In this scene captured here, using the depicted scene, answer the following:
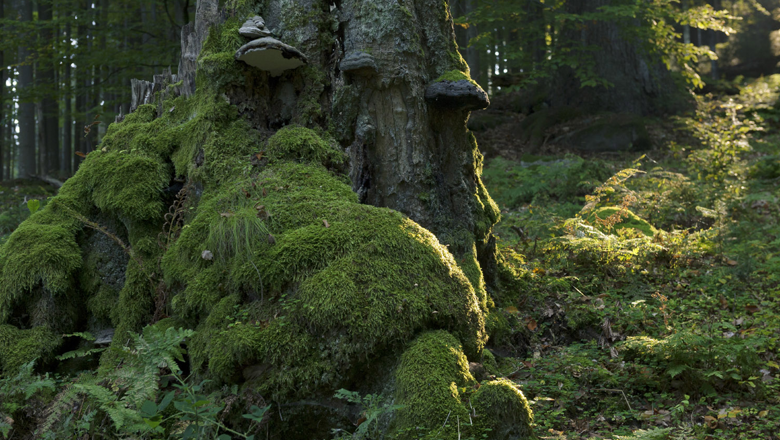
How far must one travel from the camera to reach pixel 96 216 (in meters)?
4.94

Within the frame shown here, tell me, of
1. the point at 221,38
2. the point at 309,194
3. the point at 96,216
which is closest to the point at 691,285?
the point at 309,194

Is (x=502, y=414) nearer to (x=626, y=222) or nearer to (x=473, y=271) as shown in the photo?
(x=473, y=271)

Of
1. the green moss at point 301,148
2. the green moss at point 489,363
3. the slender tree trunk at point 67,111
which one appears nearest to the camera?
the green moss at point 489,363

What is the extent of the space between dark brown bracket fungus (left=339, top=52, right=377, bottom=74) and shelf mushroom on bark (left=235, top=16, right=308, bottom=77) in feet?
1.18

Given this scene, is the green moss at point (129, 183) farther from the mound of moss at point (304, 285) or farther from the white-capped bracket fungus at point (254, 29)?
the white-capped bracket fungus at point (254, 29)

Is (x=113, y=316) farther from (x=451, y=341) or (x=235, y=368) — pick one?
(x=451, y=341)

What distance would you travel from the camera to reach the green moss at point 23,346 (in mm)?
3941

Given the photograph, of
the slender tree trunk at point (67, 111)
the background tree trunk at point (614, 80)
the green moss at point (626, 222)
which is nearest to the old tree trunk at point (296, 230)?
the green moss at point (626, 222)

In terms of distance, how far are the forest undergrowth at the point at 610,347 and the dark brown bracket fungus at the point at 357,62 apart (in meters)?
2.38

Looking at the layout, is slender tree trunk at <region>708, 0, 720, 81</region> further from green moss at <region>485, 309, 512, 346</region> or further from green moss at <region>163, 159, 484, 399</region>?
green moss at <region>163, 159, 484, 399</region>

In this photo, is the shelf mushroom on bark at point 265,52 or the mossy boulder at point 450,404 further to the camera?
the shelf mushroom on bark at point 265,52

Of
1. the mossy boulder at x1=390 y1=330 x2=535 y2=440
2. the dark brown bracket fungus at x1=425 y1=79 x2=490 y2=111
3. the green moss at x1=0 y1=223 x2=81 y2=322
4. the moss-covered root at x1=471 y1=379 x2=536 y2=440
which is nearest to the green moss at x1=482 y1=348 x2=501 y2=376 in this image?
the mossy boulder at x1=390 y1=330 x2=535 y2=440

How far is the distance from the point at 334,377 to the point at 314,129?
246 centimetres

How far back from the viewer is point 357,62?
15.0 feet
